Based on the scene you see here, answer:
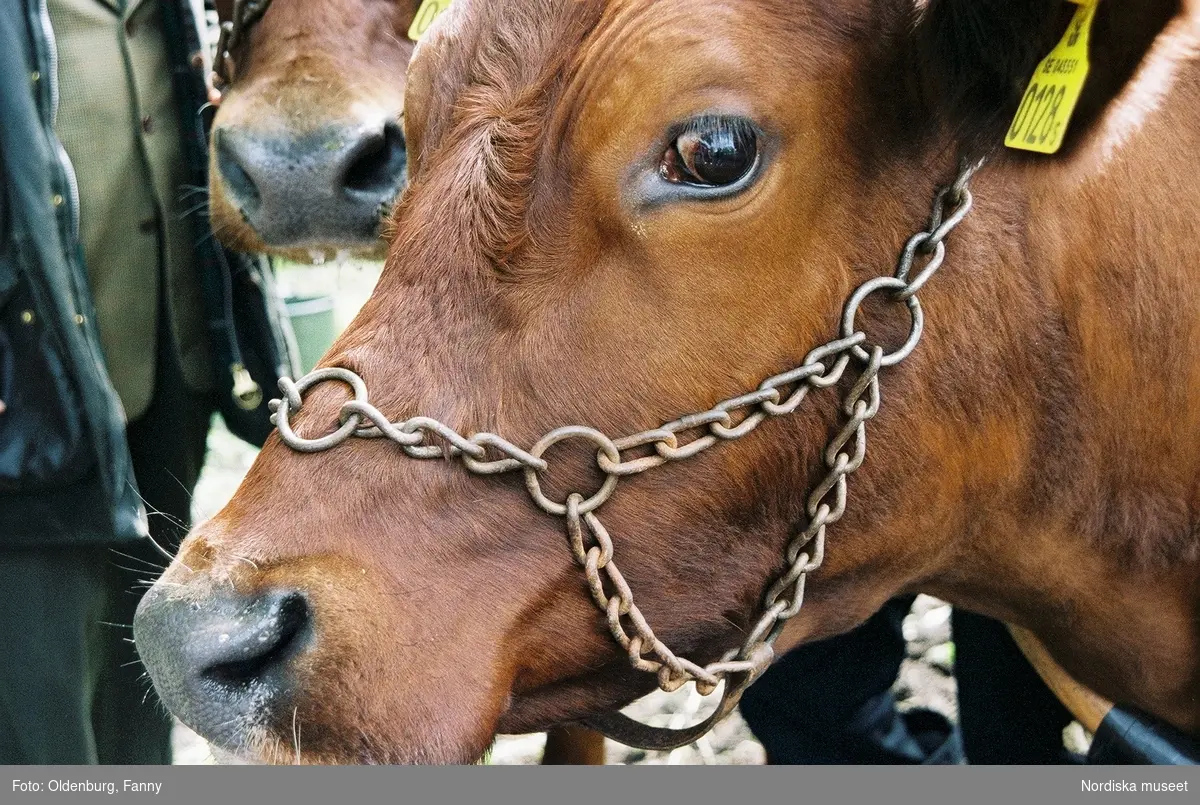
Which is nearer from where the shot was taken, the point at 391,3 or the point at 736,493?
the point at 736,493

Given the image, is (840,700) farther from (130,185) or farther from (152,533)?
(130,185)


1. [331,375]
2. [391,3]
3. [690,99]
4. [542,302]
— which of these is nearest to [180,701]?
[331,375]

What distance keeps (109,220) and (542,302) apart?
5.95ft

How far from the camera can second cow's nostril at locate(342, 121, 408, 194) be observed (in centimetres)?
271

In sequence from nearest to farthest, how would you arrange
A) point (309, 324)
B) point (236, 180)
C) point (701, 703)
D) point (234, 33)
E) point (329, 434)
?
1. point (329, 434)
2. point (236, 180)
3. point (234, 33)
4. point (309, 324)
5. point (701, 703)

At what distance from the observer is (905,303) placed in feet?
5.44

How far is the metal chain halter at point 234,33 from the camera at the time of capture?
2918 millimetres

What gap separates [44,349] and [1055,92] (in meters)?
2.22

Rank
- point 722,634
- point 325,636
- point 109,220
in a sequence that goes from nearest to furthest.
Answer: point 325,636, point 722,634, point 109,220

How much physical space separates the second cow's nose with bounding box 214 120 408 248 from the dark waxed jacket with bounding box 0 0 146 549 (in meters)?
0.39

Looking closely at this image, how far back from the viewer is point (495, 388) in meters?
1.58

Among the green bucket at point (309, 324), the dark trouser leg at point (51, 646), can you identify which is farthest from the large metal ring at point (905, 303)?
the green bucket at point (309, 324)

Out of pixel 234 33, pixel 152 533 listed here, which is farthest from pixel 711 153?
pixel 152 533
